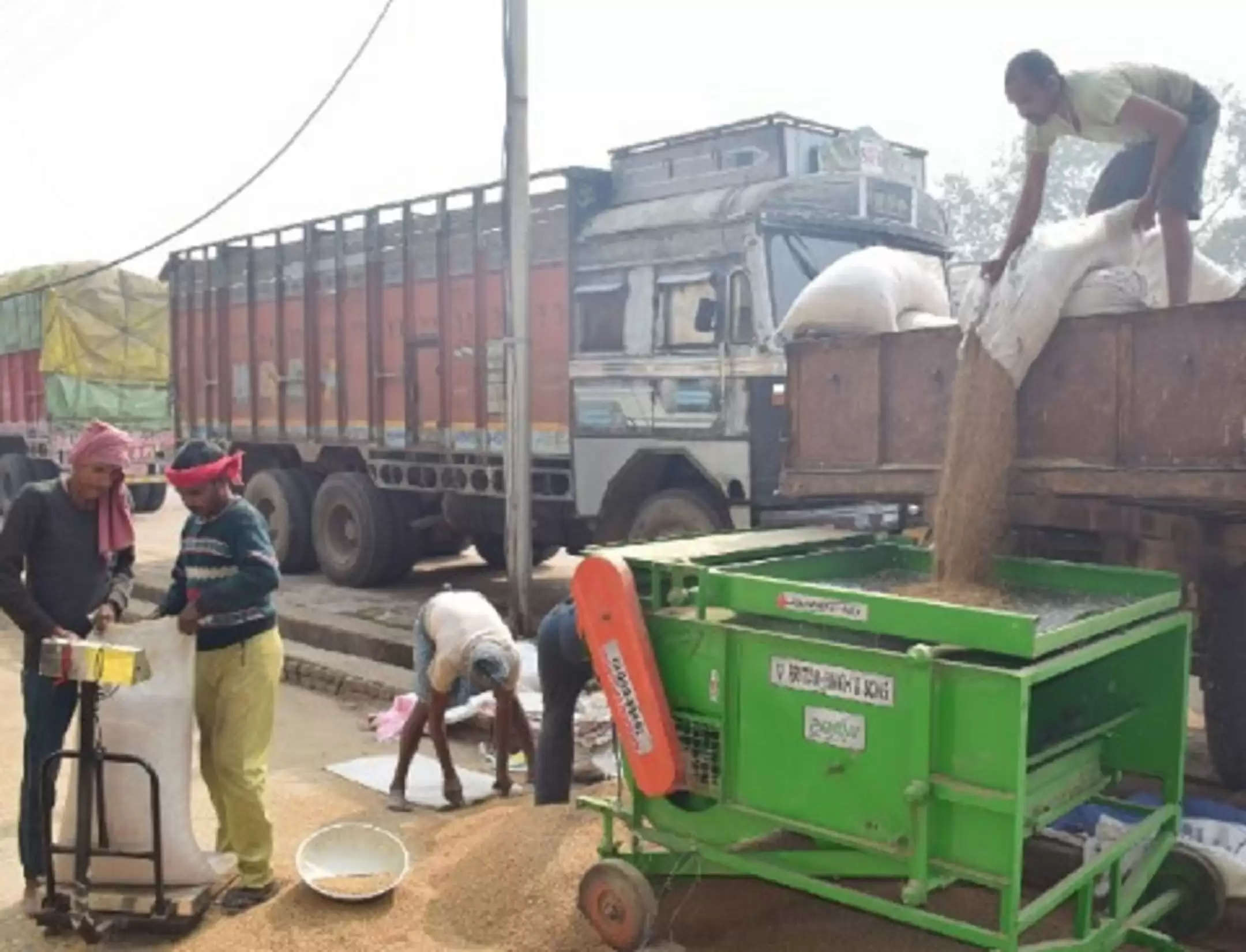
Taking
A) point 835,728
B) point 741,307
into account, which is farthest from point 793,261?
point 835,728

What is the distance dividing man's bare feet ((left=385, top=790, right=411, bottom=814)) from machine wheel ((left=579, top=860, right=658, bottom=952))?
5.77ft

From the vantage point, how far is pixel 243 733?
4340 millimetres

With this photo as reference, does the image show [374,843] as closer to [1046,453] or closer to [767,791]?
[767,791]

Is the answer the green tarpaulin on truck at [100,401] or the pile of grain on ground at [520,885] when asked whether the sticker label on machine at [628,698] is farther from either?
the green tarpaulin on truck at [100,401]

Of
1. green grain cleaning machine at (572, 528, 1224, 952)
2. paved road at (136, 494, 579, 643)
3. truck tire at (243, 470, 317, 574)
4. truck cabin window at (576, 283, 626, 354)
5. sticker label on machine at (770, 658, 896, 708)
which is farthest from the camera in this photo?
truck tire at (243, 470, 317, 574)

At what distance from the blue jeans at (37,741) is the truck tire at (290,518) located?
22.8 feet

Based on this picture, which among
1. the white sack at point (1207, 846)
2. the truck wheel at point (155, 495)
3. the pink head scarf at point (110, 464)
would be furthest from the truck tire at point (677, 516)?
the truck wheel at point (155, 495)

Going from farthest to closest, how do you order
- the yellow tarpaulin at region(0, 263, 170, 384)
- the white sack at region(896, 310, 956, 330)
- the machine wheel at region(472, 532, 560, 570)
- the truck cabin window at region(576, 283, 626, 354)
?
the yellow tarpaulin at region(0, 263, 170, 384) → the machine wheel at region(472, 532, 560, 570) → the truck cabin window at region(576, 283, 626, 354) → the white sack at region(896, 310, 956, 330)

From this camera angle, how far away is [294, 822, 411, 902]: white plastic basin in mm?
4320

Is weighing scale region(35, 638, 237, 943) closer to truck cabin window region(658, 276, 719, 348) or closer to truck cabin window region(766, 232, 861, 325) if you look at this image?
truck cabin window region(658, 276, 719, 348)

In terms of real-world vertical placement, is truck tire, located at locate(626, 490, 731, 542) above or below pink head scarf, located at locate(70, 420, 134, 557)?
below

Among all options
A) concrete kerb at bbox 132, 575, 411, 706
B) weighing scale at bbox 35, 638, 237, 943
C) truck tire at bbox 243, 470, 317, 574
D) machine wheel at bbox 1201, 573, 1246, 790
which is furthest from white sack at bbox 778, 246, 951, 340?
truck tire at bbox 243, 470, 317, 574

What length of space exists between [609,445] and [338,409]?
11.1 ft

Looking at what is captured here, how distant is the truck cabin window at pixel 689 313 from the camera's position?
7.61 metres
